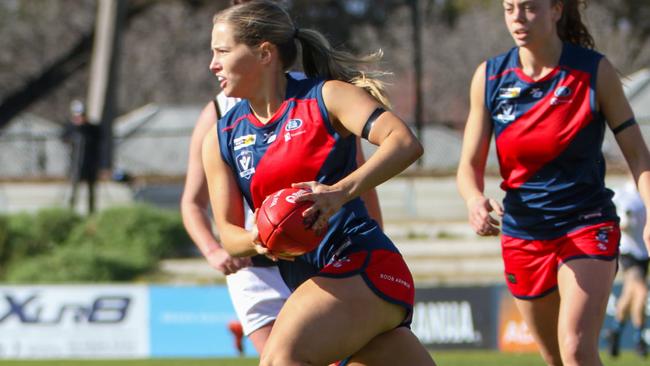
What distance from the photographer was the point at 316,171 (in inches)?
175

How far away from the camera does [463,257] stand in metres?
18.5

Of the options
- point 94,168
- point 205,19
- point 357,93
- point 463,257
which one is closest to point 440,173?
point 463,257

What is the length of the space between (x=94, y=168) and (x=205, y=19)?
1510 cm

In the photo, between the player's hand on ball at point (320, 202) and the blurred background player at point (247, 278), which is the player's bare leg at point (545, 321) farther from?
the player's hand on ball at point (320, 202)

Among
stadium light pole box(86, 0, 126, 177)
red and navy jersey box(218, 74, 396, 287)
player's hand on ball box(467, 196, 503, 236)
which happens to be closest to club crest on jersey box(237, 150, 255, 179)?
red and navy jersey box(218, 74, 396, 287)

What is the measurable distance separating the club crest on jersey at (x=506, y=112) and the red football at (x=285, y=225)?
154cm

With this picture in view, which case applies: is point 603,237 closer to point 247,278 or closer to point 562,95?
point 562,95

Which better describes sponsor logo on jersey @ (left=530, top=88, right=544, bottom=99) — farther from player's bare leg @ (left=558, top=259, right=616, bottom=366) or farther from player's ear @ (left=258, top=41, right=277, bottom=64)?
player's ear @ (left=258, top=41, right=277, bottom=64)

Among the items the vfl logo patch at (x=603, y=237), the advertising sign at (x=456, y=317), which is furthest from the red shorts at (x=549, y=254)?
the advertising sign at (x=456, y=317)

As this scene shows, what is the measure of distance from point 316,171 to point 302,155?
0.07 m

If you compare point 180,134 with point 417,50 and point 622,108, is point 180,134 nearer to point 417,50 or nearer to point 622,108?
point 417,50

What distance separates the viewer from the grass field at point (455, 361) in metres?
11.8

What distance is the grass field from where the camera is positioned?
463 inches

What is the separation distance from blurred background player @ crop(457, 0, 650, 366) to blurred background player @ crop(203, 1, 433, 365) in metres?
0.96
